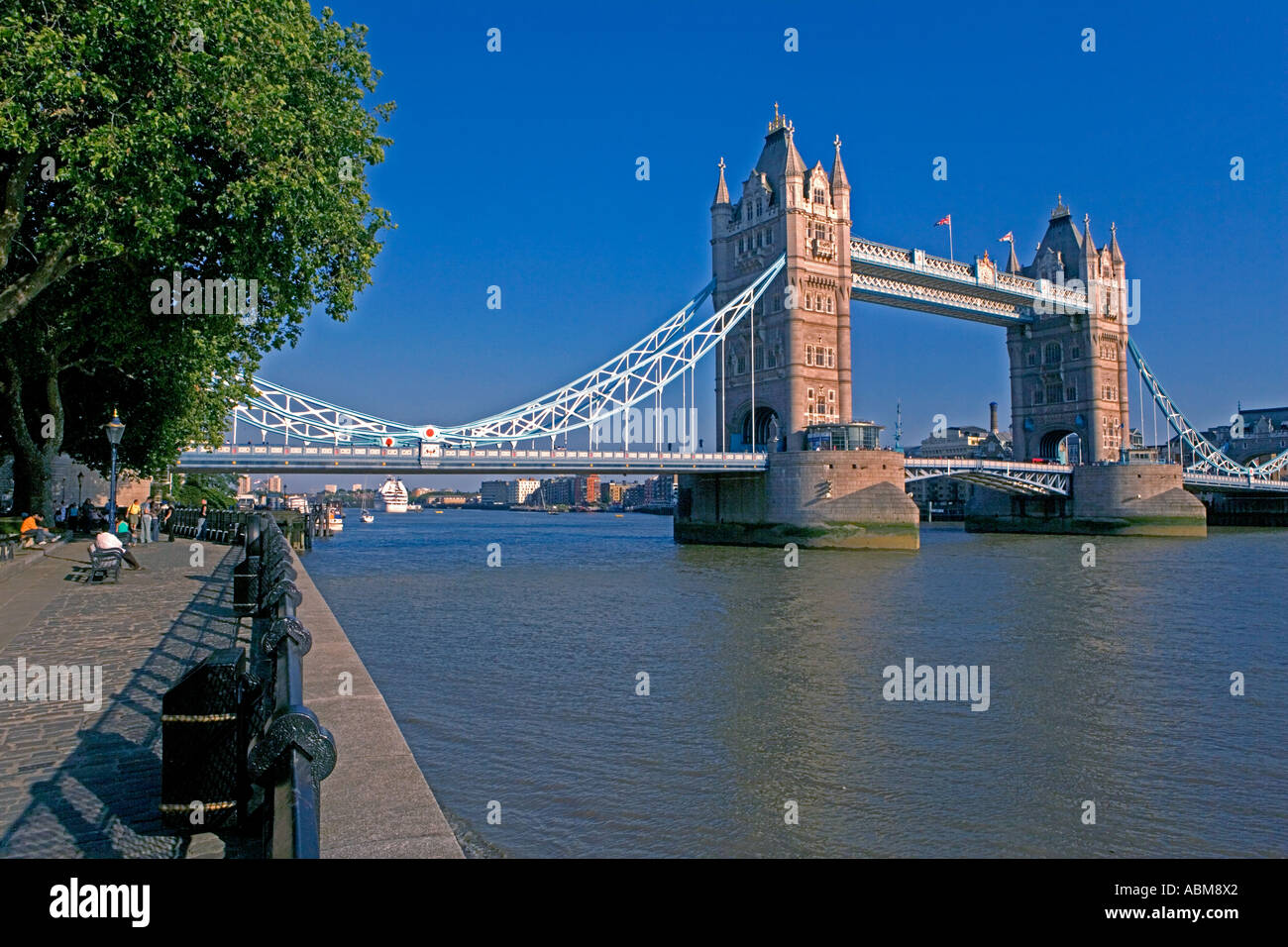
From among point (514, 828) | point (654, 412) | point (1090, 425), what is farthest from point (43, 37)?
point (1090, 425)

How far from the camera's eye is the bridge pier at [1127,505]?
192 ft

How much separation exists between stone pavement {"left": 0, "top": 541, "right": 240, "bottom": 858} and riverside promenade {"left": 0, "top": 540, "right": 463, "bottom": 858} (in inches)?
0.5

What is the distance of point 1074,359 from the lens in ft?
240

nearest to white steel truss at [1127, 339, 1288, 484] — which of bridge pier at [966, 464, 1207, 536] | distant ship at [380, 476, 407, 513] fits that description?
bridge pier at [966, 464, 1207, 536]

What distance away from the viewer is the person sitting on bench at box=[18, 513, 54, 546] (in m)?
19.5

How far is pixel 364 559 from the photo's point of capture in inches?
1646

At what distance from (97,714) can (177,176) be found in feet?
26.4

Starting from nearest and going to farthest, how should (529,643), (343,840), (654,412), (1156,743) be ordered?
(343,840)
(1156,743)
(529,643)
(654,412)

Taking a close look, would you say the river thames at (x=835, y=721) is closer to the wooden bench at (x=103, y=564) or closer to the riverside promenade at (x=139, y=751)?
the riverside promenade at (x=139, y=751)

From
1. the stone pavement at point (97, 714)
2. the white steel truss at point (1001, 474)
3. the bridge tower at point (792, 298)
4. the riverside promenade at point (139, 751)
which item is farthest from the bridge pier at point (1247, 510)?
the riverside promenade at point (139, 751)
